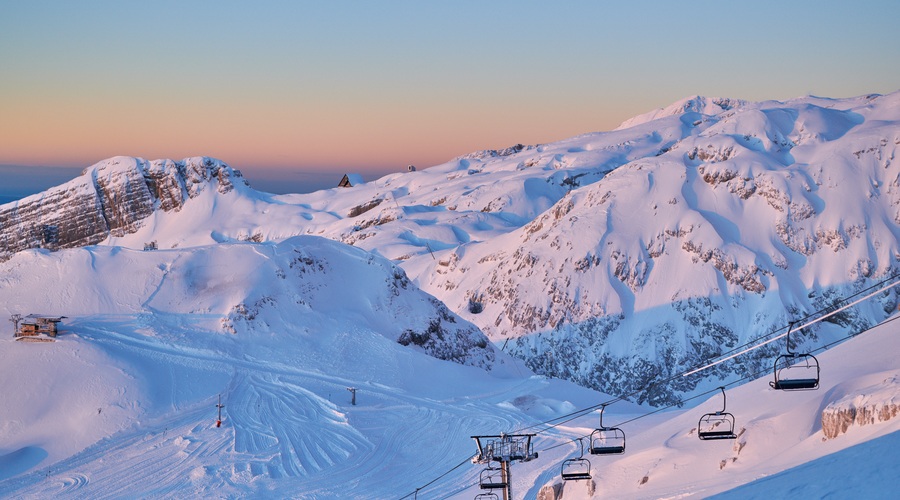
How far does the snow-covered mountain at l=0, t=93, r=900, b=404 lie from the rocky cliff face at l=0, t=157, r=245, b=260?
34 cm

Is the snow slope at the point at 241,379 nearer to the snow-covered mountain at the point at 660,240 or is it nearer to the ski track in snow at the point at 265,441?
the ski track in snow at the point at 265,441

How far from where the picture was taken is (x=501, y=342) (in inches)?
4149

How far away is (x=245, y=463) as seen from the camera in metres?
36.8

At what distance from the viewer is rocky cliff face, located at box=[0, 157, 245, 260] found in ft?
458

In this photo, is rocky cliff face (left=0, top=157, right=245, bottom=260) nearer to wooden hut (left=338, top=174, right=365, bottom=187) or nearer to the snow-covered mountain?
the snow-covered mountain

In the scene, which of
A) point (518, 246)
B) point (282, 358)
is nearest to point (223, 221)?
point (518, 246)

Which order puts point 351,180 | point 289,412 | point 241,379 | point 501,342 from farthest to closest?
point 351,180 < point 501,342 < point 241,379 < point 289,412

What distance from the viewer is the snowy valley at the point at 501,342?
34250 millimetres

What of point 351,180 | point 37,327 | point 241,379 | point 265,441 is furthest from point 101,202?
point 265,441

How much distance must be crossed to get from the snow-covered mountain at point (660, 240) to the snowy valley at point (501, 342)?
1.12 ft

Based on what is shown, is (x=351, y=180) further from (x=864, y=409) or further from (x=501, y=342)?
(x=864, y=409)

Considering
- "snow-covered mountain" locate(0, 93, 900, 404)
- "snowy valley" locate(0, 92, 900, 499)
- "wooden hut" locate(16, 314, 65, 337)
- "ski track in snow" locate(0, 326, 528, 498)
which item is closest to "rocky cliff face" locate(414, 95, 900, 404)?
"snow-covered mountain" locate(0, 93, 900, 404)

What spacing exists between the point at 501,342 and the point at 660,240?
2330 centimetres

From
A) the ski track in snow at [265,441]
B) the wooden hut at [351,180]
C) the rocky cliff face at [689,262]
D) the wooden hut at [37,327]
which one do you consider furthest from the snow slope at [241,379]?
the wooden hut at [351,180]
